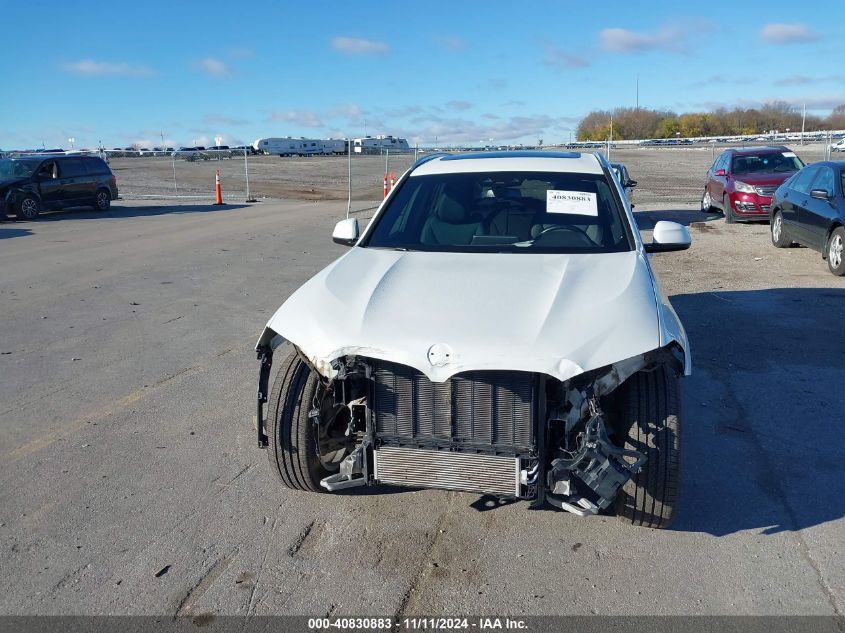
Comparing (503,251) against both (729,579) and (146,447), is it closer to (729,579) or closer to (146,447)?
(729,579)

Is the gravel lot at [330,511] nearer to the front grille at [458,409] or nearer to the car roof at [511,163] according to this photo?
the front grille at [458,409]

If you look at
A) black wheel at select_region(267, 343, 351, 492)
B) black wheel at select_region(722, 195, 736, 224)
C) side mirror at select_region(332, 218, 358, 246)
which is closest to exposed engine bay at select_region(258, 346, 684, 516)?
black wheel at select_region(267, 343, 351, 492)

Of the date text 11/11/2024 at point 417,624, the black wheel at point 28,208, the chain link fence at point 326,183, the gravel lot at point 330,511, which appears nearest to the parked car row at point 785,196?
the gravel lot at point 330,511

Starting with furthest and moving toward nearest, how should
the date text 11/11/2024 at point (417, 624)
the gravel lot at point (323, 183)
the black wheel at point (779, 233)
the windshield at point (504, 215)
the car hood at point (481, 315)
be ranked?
the gravel lot at point (323, 183)
the black wheel at point (779, 233)
the windshield at point (504, 215)
the car hood at point (481, 315)
the date text 11/11/2024 at point (417, 624)

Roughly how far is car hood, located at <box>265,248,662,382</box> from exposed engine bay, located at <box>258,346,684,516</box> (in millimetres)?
131

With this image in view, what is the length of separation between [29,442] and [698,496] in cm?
413

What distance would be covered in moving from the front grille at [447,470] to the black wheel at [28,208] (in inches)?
771

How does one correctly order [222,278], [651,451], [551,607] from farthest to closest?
[222,278], [651,451], [551,607]

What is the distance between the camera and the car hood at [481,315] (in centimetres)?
323

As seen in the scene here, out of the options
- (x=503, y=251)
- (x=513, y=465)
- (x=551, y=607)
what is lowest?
(x=551, y=607)

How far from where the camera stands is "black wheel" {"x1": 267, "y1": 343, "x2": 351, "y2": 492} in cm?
382

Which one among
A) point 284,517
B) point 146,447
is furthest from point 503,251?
point 146,447

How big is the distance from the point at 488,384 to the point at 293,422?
3.54 feet

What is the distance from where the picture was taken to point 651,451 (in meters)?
3.52
